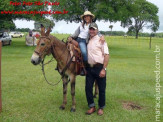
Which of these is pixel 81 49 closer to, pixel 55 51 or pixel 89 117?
pixel 55 51

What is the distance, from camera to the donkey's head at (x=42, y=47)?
5.12 metres

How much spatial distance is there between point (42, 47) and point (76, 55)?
965 millimetres

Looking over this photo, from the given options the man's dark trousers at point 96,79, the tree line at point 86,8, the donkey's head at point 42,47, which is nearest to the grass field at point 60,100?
the man's dark trousers at point 96,79

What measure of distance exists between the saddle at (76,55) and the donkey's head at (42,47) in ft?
2.23

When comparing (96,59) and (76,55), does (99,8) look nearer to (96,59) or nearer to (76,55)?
(76,55)

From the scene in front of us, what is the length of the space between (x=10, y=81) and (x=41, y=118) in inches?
170

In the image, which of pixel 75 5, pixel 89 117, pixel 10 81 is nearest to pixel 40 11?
pixel 75 5

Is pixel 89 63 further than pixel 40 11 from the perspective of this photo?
No

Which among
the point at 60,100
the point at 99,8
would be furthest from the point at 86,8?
the point at 60,100

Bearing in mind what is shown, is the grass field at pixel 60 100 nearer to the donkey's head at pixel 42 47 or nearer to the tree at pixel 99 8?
the donkey's head at pixel 42 47

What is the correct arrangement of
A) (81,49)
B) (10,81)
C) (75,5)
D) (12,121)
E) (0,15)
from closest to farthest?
(12,121), (81,49), (10,81), (0,15), (75,5)

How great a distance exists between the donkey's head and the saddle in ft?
2.23

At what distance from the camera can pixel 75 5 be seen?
29344 millimetres

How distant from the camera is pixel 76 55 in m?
5.76
